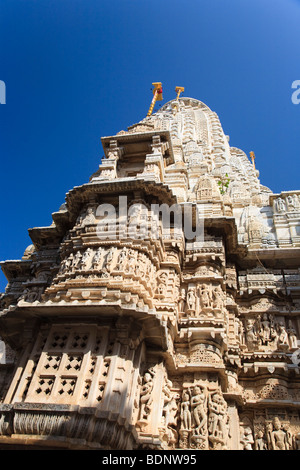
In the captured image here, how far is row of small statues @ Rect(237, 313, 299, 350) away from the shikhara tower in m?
0.04

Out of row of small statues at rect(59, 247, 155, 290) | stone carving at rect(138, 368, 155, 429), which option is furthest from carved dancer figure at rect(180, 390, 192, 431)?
row of small statues at rect(59, 247, 155, 290)

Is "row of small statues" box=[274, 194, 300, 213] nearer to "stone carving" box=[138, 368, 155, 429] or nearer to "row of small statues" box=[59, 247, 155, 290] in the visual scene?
"row of small statues" box=[59, 247, 155, 290]

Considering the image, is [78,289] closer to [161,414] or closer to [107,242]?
[107,242]

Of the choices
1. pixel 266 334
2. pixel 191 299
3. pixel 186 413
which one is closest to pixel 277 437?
pixel 186 413

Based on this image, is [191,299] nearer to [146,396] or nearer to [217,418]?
[146,396]

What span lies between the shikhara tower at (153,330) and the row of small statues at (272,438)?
0.09ft

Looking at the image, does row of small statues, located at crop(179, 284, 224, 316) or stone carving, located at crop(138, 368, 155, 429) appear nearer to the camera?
stone carving, located at crop(138, 368, 155, 429)

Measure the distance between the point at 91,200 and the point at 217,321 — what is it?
18.8ft

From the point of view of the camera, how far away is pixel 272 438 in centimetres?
946

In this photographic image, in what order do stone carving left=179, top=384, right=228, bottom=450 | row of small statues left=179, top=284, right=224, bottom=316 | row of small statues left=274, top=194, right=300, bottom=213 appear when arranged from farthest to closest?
row of small statues left=274, top=194, right=300, bottom=213 → row of small statues left=179, top=284, right=224, bottom=316 → stone carving left=179, top=384, right=228, bottom=450

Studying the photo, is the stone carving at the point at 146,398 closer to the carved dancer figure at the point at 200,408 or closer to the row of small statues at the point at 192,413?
the row of small statues at the point at 192,413

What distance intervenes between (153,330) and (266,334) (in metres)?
4.24

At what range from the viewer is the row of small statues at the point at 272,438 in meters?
9.33

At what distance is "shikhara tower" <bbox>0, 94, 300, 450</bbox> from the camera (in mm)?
8094
